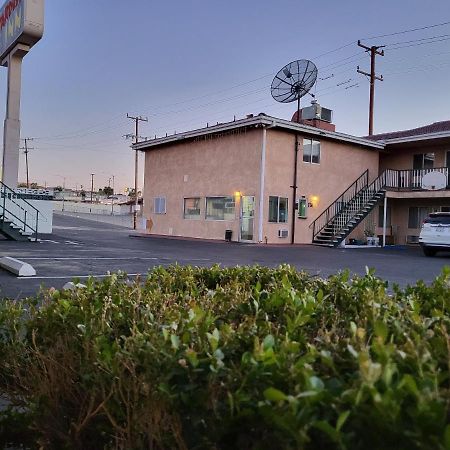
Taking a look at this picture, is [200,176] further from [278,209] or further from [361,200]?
[361,200]

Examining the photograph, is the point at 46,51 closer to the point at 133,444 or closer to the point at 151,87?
the point at 151,87

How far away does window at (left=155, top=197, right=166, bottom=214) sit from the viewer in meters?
26.5

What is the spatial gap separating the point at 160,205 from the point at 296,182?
8668 millimetres

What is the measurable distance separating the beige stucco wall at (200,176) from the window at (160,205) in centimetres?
23

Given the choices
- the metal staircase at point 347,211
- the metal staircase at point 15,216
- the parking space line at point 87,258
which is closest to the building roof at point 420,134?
the metal staircase at point 347,211

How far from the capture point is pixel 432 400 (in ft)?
3.99

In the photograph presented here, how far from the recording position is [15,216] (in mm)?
18312

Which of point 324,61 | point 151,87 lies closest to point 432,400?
point 151,87

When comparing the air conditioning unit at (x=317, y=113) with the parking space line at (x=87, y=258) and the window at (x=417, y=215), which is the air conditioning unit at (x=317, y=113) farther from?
the parking space line at (x=87, y=258)

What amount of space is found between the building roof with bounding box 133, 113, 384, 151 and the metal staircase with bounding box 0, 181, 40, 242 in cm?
816

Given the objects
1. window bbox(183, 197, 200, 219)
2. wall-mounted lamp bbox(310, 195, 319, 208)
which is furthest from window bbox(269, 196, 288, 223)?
window bbox(183, 197, 200, 219)

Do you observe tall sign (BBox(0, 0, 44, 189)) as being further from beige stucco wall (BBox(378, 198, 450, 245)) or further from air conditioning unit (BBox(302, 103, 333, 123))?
beige stucco wall (BBox(378, 198, 450, 245))

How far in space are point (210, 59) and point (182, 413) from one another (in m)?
25.0

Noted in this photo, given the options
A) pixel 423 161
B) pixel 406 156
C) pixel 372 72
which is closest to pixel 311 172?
pixel 406 156
